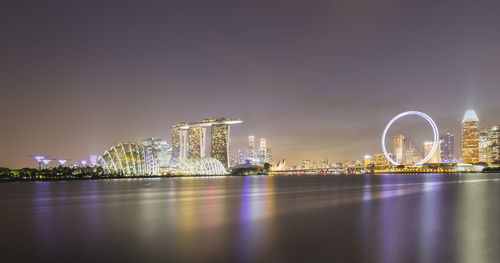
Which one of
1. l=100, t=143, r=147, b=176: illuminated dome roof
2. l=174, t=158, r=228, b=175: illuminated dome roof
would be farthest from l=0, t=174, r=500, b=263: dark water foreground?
l=174, t=158, r=228, b=175: illuminated dome roof

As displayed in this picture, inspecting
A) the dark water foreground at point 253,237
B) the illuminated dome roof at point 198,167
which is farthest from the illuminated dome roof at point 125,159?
the dark water foreground at point 253,237

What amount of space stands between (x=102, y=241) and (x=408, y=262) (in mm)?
12898

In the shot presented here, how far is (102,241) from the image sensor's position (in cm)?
1647

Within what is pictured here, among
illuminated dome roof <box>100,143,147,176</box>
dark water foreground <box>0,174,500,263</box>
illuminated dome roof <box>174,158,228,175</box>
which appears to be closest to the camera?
dark water foreground <box>0,174,500,263</box>

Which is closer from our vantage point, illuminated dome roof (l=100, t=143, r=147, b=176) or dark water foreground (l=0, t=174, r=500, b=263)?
dark water foreground (l=0, t=174, r=500, b=263)

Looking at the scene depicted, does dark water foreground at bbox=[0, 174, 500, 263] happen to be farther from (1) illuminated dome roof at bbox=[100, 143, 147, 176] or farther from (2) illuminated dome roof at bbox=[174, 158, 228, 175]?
(2) illuminated dome roof at bbox=[174, 158, 228, 175]

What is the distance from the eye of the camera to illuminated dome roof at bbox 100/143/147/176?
450ft

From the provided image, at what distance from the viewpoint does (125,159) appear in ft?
463

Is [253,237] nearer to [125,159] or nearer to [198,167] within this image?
[125,159]

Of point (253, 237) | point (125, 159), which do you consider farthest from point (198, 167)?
point (253, 237)

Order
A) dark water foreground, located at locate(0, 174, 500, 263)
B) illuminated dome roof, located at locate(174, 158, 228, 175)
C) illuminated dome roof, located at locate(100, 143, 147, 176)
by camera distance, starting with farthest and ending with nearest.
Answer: illuminated dome roof, located at locate(174, 158, 228, 175) → illuminated dome roof, located at locate(100, 143, 147, 176) → dark water foreground, located at locate(0, 174, 500, 263)

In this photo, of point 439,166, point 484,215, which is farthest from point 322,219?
point 439,166

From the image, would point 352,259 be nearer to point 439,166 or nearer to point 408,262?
point 408,262

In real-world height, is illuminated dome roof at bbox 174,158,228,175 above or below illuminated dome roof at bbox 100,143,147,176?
below
